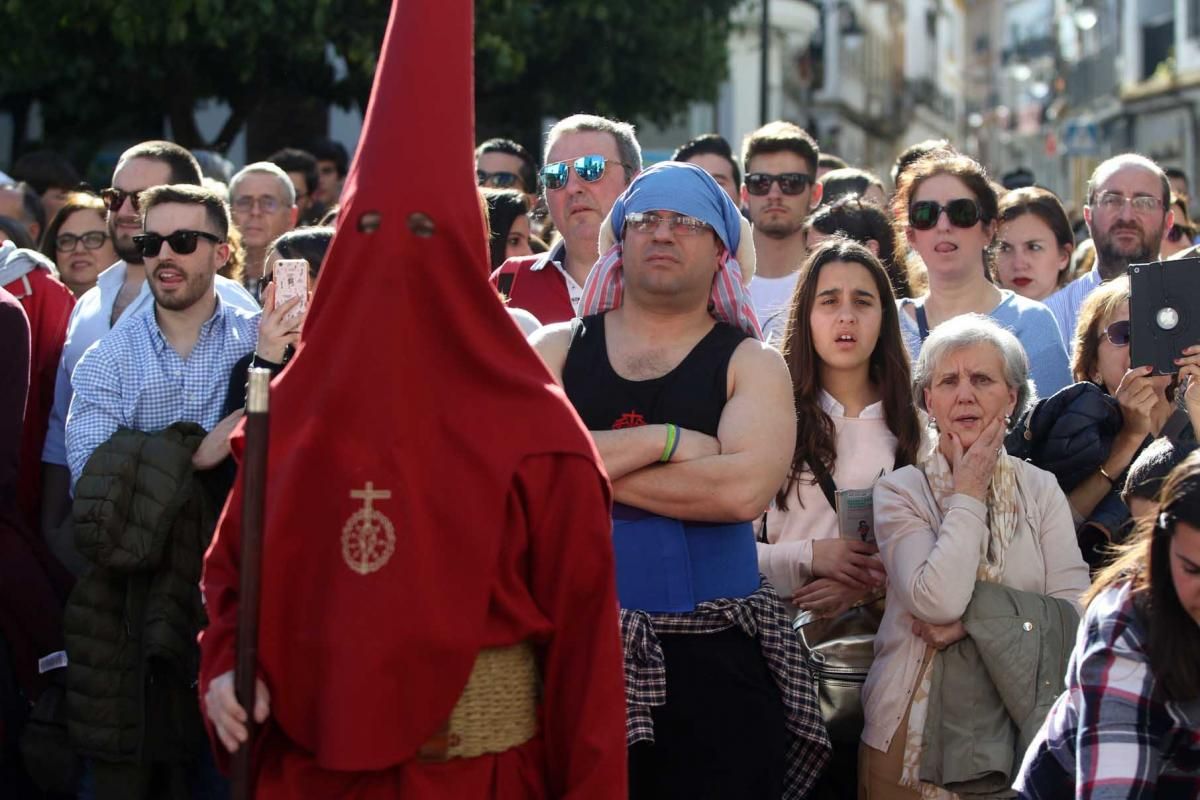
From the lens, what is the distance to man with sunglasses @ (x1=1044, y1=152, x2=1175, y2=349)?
7535 mm

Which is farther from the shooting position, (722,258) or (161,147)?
(161,147)

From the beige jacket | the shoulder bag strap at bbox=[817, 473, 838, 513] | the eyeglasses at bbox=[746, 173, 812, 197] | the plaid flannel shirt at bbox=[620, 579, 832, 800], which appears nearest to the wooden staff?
the plaid flannel shirt at bbox=[620, 579, 832, 800]

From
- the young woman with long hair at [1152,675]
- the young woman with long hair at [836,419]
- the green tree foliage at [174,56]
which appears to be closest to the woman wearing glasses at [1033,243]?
the young woman with long hair at [836,419]

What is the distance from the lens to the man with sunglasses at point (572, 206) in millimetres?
6262

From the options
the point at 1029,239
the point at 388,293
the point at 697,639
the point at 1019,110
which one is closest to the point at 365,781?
the point at 388,293

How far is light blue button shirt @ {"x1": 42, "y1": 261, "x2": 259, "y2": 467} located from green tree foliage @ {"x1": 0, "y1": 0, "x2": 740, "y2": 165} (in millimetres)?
7566

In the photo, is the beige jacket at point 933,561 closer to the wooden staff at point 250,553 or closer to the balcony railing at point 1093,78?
the wooden staff at point 250,553

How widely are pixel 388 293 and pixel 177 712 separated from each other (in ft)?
8.73

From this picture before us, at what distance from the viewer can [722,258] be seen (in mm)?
4844

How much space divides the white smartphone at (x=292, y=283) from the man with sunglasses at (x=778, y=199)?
2399 mm

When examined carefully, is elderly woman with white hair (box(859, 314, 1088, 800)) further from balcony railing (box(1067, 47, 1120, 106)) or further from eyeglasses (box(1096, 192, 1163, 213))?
balcony railing (box(1067, 47, 1120, 106))

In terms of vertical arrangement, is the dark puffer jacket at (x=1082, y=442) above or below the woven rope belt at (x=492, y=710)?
above

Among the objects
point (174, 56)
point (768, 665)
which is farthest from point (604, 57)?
point (768, 665)

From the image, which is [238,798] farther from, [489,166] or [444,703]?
[489,166]
